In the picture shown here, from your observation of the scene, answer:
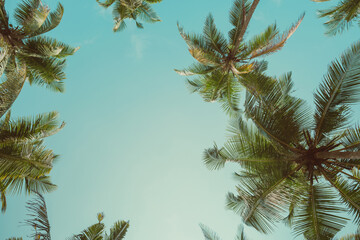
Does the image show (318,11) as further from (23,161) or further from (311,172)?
(23,161)

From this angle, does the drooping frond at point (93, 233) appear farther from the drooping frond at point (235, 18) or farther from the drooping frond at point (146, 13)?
the drooping frond at point (146, 13)

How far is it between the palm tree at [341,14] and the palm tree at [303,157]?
5622 mm

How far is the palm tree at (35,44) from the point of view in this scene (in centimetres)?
973

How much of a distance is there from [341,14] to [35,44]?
41.9ft

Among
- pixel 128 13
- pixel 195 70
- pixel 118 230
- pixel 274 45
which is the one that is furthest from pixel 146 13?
pixel 118 230

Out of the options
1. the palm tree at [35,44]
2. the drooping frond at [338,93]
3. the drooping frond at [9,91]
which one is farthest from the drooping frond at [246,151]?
the palm tree at [35,44]

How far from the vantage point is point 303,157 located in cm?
691

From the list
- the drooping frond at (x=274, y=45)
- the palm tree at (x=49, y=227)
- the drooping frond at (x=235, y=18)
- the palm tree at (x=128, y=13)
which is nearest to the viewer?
the palm tree at (x=49, y=227)

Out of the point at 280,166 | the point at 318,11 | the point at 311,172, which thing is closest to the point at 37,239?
the point at 280,166

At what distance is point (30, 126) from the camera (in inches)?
263

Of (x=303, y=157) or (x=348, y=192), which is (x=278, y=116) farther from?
(x=348, y=192)

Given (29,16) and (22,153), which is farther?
(29,16)

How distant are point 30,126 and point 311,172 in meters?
7.02

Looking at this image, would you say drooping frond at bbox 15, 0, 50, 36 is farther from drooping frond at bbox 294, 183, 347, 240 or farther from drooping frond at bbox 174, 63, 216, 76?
drooping frond at bbox 294, 183, 347, 240
